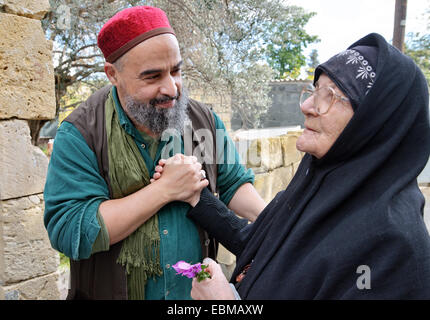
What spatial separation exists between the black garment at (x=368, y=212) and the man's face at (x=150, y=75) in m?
0.80

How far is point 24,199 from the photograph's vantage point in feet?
9.21

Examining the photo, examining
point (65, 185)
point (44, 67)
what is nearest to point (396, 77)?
point (65, 185)

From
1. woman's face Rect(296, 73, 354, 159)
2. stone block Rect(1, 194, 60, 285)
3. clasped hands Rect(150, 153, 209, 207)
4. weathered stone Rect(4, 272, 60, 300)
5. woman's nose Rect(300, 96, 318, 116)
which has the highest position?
woman's nose Rect(300, 96, 318, 116)

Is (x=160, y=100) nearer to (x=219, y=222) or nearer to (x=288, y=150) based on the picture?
(x=219, y=222)

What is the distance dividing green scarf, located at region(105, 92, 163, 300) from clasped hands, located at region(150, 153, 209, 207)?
0.11 m

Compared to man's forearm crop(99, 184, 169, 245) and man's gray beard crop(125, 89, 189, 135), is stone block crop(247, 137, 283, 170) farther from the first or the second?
man's forearm crop(99, 184, 169, 245)

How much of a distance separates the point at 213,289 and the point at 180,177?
546 mm

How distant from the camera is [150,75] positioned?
1.65 meters

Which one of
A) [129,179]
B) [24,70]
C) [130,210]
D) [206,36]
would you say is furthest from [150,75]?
[206,36]

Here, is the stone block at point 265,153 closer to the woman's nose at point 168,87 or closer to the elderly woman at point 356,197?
the woman's nose at point 168,87

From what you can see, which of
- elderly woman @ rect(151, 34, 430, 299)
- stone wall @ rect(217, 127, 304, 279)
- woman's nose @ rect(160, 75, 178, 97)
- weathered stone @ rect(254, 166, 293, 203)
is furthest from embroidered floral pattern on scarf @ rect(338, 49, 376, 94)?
weathered stone @ rect(254, 166, 293, 203)

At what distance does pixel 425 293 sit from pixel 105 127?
5.00 ft

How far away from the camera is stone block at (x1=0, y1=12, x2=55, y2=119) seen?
2508 millimetres
